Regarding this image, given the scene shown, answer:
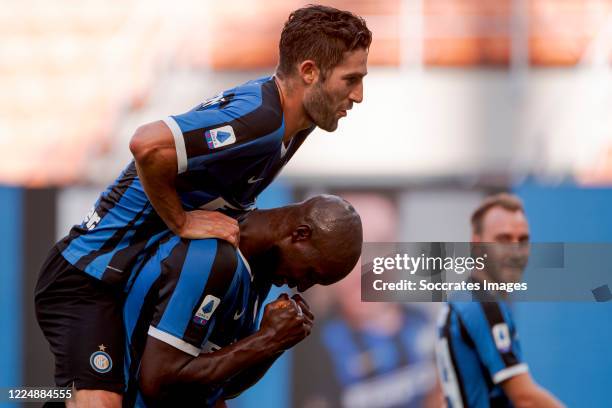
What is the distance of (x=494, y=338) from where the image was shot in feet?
15.4

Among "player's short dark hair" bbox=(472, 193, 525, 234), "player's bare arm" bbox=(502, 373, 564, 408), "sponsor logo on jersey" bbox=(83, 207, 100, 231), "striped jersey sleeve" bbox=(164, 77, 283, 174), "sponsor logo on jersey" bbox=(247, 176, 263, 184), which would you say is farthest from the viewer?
"player's short dark hair" bbox=(472, 193, 525, 234)

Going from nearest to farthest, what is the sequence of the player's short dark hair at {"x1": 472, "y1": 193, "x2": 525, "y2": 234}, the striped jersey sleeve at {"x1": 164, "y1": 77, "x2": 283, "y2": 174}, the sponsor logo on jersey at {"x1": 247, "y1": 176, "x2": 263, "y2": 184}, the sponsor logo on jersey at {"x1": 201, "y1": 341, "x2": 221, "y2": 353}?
the striped jersey sleeve at {"x1": 164, "y1": 77, "x2": 283, "y2": 174} → the sponsor logo on jersey at {"x1": 201, "y1": 341, "x2": 221, "y2": 353} → the sponsor logo on jersey at {"x1": 247, "y1": 176, "x2": 263, "y2": 184} → the player's short dark hair at {"x1": 472, "y1": 193, "x2": 525, "y2": 234}

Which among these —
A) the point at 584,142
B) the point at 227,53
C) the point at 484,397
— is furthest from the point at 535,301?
the point at 227,53

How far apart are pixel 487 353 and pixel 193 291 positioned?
74.0 inches

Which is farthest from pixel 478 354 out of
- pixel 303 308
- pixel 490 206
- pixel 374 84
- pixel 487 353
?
pixel 374 84

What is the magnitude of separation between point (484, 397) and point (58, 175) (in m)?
4.82

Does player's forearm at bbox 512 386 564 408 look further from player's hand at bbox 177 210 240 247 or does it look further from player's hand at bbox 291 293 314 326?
player's hand at bbox 177 210 240 247

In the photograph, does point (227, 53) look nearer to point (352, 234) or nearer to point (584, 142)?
point (584, 142)

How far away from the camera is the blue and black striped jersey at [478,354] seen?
4637 millimetres

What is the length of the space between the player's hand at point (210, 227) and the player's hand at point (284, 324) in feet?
0.82

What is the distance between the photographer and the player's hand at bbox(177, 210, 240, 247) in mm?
3280

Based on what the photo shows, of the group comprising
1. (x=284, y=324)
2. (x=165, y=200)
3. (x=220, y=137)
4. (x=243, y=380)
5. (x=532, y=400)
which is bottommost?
(x=532, y=400)

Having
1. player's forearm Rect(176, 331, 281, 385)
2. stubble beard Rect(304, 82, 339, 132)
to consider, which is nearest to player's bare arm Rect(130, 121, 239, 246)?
player's forearm Rect(176, 331, 281, 385)

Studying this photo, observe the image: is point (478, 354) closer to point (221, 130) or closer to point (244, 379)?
point (244, 379)
